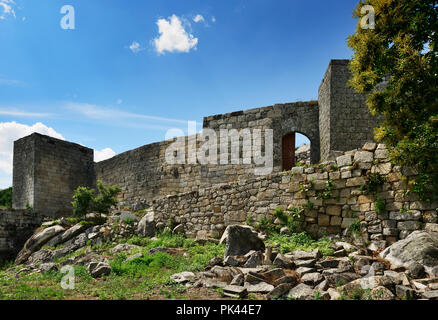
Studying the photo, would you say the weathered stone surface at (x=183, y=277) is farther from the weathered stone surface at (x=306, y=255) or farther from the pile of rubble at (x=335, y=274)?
the weathered stone surface at (x=306, y=255)

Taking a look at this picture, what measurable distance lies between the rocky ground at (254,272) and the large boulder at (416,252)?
0.05ft

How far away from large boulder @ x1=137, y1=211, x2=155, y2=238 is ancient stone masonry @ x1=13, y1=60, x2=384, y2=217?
2.53 metres

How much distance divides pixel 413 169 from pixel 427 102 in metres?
1.42

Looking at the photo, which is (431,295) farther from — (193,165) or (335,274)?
(193,165)

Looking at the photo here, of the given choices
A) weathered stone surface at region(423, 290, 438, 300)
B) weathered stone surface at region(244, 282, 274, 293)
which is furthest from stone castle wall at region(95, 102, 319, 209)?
weathered stone surface at region(423, 290, 438, 300)

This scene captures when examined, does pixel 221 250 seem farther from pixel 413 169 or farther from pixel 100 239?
pixel 100 239

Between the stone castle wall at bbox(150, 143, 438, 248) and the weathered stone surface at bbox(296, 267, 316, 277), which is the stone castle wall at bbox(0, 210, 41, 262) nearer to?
the stone castle wall at bbox(150, 143, 438, 248)

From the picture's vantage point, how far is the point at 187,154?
1633 centimetres

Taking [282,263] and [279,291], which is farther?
[282,263]

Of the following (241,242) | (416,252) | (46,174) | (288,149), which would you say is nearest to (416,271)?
(416,252)

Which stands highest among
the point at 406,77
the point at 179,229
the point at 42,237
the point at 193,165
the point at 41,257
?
the point at 406,77

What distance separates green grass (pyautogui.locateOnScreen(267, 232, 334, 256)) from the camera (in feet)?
23.5

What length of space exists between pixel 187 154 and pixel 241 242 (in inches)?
363
